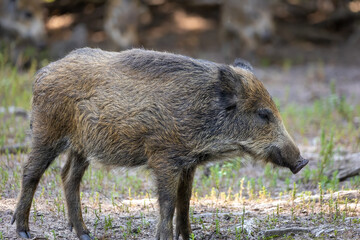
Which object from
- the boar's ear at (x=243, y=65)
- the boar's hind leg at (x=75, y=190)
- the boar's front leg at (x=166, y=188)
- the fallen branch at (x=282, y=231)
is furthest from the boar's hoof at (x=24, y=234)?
the boar's ear at (x=243, y=65)

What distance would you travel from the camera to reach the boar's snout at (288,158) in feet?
15.1

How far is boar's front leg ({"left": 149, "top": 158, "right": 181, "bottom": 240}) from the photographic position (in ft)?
14.7

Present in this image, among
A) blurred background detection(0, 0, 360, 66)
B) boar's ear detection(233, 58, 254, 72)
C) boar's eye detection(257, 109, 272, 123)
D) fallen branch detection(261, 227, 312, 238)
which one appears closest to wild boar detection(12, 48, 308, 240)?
boar's eye detection(257, 109, 272, 123)

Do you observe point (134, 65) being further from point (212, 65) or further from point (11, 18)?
point (11, 18)

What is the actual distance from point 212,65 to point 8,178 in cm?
275

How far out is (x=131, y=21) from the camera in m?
13.5

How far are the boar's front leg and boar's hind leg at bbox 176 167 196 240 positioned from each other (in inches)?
12.0

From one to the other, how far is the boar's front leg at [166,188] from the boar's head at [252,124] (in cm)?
53

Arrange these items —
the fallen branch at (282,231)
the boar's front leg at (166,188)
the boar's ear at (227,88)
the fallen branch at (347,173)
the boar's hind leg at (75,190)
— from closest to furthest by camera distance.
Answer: the boar's front leg at (166,188), the boar's ear at (227,88), the fallen branch at (282,231), the boar's hind leg at (75,190), the fallen branch at (347,173)

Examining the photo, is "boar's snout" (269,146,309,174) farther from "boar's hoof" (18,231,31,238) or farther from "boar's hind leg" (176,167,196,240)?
"boar's hoof" (18,231,31,238)

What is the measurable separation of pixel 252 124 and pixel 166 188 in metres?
0.90

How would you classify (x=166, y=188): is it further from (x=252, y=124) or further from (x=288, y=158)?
(x=288, y=158)

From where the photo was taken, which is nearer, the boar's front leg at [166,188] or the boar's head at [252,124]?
the boar's front leg at [166,188]

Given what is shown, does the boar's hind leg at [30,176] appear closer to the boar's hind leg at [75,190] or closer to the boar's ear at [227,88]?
the boar's hind leg at [75,190]
